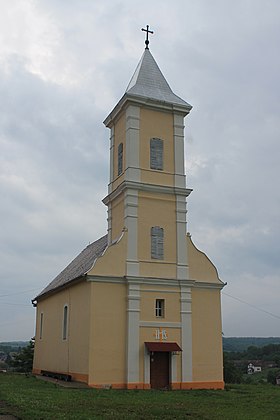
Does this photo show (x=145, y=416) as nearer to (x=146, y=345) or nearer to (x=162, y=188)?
(x=146, y=345)

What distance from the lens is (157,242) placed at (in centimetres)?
2802

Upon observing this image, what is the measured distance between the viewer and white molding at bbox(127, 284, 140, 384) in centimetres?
2564

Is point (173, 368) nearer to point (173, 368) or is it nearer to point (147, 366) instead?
point (173, 368)

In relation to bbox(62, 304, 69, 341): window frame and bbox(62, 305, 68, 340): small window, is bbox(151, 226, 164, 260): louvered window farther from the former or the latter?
bbox(62, 305, 68, 340): small window

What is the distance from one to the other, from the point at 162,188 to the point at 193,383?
10169mm

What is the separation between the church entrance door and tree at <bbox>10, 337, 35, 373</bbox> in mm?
25184

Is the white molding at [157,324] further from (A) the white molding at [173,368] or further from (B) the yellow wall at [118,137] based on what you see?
(B) the yellow wall at [118,137]

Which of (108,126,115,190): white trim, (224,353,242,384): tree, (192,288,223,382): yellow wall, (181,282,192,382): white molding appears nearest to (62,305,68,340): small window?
(181,282,192,382): white molding

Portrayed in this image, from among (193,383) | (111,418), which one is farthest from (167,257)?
(111,418)

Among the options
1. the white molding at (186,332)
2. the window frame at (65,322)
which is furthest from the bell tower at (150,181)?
the window frame at (65,322)

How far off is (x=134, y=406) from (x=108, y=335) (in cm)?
879

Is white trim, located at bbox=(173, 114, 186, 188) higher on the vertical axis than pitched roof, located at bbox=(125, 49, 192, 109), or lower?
lower

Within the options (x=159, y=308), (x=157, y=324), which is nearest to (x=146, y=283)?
(x=159, y=308)

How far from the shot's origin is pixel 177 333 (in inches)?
1069
